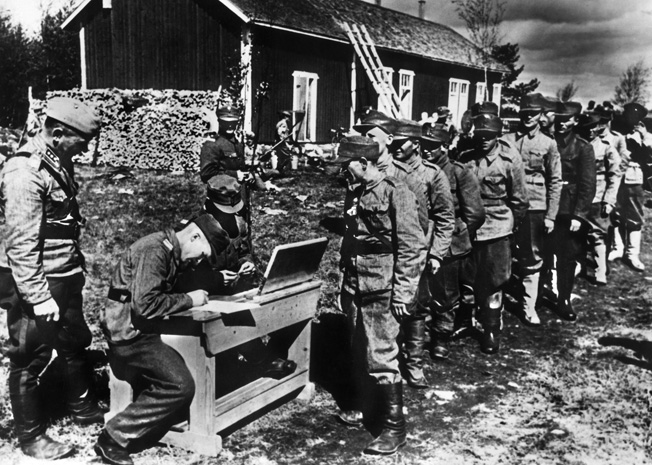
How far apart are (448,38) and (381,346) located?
28013 mm

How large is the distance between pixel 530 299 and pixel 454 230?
187cm

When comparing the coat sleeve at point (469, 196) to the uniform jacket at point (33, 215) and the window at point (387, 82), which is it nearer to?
the uniform jacket at point (33, 215)

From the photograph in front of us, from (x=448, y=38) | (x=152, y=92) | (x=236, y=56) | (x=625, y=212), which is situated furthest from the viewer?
(x=448, y=38)

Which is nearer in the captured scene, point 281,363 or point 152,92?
point 281,363

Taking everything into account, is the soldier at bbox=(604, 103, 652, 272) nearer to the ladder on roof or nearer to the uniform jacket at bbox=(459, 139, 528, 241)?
the uniform jacket at bbox=(459, 139, 528, 241)

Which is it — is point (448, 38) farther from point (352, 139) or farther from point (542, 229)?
point (352, 139)

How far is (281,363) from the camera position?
4.91 meters

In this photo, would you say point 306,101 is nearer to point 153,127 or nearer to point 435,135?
point 153,127

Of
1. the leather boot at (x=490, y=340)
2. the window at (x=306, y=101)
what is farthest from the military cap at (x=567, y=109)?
the window at (x=306, y=101)

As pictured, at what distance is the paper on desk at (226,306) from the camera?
3993 mm

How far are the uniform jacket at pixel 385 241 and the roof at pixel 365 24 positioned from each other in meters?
14.7

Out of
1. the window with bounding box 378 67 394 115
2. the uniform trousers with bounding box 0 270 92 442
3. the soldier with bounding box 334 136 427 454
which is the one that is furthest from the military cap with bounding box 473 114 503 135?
the window with bounding box 378 67 394 115

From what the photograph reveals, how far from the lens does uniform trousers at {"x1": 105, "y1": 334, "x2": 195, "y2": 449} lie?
152 inches

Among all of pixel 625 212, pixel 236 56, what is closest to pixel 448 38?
pixel 236 56
